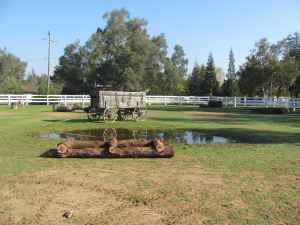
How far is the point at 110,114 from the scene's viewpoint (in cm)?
2366

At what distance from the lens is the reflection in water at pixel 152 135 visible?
15180 millimetres

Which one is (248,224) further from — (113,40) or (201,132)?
(113,40)

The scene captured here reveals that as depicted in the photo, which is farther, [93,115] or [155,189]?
[93,115]

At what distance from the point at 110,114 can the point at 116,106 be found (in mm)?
570

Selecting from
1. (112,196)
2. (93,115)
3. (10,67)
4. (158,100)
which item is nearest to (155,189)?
(112,196)

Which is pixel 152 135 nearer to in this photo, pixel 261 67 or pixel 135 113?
pixel 135 113

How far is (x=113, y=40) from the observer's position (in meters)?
77.7

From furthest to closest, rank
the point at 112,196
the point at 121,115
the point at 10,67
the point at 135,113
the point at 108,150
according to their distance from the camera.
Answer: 1. the point at 10,67
2. the point at 135,113
3. the point at 121,115
4. the point at 108,150
5. the point at 112,196

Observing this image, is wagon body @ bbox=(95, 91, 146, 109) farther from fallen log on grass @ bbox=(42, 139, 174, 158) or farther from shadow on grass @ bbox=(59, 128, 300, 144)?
fallen log on grass @ bbox=(42, 139, 174, 158)

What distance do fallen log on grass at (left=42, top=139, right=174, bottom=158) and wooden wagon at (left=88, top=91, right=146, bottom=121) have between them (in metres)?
12.2

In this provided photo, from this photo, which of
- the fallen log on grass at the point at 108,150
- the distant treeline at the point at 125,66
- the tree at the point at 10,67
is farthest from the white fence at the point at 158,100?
the tree at the point at 10,67

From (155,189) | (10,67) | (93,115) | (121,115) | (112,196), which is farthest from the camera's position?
(10,67)

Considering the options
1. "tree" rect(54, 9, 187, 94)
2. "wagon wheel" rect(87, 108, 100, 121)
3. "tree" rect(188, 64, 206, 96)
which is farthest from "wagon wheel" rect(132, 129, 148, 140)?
"tree" rect(188, 64, 206, 96)

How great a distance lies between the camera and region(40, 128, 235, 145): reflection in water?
15180 mm
